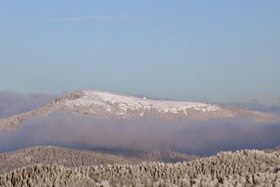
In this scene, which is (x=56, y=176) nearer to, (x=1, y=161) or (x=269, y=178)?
(x=269, y=178)

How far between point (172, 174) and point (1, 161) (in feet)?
301

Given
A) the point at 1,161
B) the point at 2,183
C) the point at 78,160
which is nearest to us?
the point at 2,183

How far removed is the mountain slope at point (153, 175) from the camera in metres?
24.9

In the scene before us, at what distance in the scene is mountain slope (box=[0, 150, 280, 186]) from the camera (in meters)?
24.9

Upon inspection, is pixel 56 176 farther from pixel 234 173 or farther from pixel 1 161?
pixel 1 161

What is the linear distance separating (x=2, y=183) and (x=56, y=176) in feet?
6.27

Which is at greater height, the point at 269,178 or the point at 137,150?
the point at 137,150

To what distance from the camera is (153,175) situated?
26.9 meters

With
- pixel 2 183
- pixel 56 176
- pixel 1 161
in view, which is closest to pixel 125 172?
pixel 56 176

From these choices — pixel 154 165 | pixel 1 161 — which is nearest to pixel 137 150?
pixel 1 161

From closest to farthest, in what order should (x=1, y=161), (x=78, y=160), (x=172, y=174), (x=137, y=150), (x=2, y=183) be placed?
(x=2, y=183) → (x=172, y=174) → (x=78, y=160) → (x=1, y=161) → (x=137, y=150)

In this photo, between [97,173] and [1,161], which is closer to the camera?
[97,173]

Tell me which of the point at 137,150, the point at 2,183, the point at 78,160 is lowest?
the point at 2,183

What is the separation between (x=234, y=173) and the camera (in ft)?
88.9
